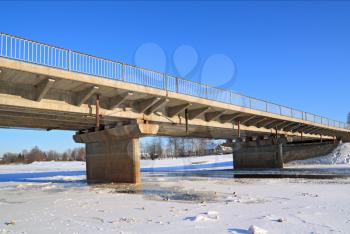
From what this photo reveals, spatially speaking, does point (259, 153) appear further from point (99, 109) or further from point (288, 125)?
point (99, 109)

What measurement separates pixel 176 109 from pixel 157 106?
2.52m

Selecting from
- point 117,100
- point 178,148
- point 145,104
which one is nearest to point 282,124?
point 145,104

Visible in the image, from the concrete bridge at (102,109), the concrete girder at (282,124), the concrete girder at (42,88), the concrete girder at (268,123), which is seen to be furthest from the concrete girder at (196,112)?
the concrete girder at (282,124)

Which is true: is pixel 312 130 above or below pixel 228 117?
below

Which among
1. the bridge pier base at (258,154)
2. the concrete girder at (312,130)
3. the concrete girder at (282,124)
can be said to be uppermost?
the concrete girder at (282,124)

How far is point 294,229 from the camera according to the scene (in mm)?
6852

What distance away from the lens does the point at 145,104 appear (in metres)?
23.0

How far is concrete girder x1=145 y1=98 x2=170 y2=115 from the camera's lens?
74.8 feet

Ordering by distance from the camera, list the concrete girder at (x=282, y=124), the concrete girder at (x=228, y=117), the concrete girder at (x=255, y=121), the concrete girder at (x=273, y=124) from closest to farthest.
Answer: the concrete girder at (x=228, y=117) → the concrete girder at (x=255, y=121) → the concrete girder at (x=273, y=124) → the concrete girder at (x=282, y=124)

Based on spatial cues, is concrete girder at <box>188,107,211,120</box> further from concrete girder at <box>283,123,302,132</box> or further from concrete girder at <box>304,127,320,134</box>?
concrete girder at <box>304,127,320,134</box>

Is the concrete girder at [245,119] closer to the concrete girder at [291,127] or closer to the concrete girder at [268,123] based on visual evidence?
the concrete girder at [268,123]

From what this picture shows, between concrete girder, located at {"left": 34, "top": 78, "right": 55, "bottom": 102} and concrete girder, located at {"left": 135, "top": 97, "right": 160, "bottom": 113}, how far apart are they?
6962mm

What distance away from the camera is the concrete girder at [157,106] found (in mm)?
22784

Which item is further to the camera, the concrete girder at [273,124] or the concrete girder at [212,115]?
the concrete girder at [273,124]
